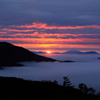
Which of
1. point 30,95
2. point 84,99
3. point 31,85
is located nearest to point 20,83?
point 31,85

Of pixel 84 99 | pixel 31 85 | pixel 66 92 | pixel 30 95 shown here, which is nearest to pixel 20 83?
pixel 31 85

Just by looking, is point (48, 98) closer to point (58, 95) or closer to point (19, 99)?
point (58, 95)

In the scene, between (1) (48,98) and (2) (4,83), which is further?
(2) (4,83)

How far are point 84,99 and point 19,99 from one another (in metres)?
8.66

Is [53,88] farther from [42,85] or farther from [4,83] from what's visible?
[4,83]

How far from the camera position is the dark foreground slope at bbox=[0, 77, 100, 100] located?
80.1ft

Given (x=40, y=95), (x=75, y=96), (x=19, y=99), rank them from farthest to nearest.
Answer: (x=75, y=96) < (x=40, y=95) < (x=19, y=99)

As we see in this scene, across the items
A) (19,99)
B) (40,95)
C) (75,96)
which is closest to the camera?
(19,99)

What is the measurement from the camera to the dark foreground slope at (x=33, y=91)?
961 inches

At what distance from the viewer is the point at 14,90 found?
1019 inches

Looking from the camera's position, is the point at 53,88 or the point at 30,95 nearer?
the point at 30,95

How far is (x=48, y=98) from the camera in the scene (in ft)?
81.7

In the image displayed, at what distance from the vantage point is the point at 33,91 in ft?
86.0

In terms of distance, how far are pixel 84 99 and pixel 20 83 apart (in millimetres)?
9146
